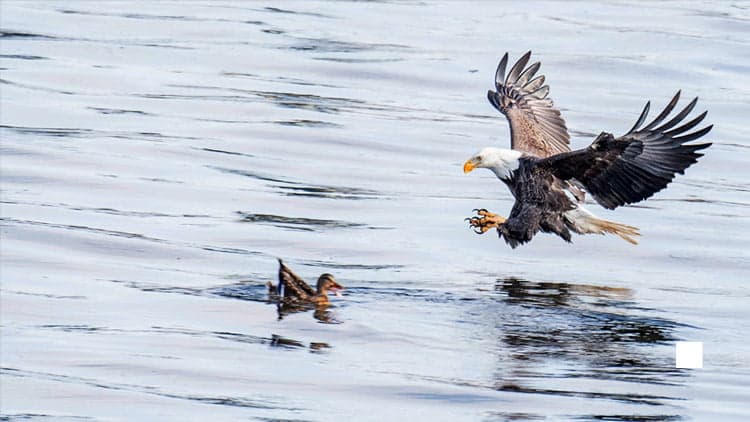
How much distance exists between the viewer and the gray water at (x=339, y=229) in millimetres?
7828

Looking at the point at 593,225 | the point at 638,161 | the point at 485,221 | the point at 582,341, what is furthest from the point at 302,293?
the point at 593,225

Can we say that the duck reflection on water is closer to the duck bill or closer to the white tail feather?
the duck bill

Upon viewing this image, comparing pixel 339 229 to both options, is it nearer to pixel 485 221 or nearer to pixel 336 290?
pixel 485 221

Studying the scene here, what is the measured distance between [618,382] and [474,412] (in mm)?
821

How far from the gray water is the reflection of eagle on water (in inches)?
11.4

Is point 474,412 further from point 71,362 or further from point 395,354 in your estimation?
point 71,362

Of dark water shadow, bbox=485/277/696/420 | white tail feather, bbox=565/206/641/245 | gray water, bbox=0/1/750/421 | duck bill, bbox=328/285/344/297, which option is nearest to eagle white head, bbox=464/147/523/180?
white tail feather, bbox=565/206/641/245

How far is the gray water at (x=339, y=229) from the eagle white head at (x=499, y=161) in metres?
0.56

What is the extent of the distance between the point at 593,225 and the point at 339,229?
1.69m

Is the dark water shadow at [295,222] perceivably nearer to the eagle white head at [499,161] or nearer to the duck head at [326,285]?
the eagle white head at [499,161]

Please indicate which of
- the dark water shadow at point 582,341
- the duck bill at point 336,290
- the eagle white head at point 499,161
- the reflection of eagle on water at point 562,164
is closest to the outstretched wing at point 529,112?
the reflection of eagle on water at point 562,164

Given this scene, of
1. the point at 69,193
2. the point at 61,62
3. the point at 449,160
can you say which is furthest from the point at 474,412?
the point at 61,62

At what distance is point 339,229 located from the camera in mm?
11539

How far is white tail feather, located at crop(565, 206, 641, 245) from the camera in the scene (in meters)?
10.9
